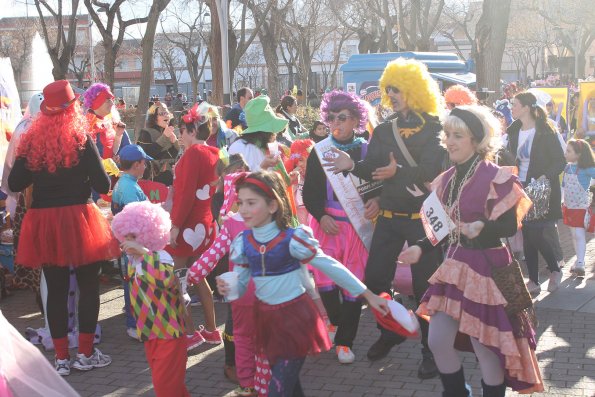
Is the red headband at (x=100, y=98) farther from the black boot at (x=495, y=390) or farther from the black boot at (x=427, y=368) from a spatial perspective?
the black boot at (x=495, y=390)

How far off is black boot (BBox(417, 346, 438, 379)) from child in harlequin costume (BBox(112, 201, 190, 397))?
1.57m

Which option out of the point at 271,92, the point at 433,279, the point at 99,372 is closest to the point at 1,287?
the point at 99,372

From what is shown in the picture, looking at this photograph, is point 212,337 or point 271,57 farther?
point 271,57

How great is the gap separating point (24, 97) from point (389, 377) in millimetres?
38225

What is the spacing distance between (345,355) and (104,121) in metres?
3.53

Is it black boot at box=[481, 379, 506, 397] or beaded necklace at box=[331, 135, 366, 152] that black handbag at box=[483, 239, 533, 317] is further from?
beaded necklace at box=[331, 135, 366, 152]

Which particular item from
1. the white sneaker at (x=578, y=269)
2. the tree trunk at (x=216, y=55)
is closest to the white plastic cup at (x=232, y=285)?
the white sneaker at (x=578, y=269)

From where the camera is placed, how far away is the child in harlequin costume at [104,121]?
7.34m

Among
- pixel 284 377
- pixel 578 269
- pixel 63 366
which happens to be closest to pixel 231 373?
pixel 63 366

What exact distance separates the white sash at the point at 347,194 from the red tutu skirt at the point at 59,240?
4.96 ft

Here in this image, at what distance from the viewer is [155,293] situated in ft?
15.2

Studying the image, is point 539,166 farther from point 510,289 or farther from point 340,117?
point 510,289

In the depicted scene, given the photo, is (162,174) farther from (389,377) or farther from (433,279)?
(433,279)

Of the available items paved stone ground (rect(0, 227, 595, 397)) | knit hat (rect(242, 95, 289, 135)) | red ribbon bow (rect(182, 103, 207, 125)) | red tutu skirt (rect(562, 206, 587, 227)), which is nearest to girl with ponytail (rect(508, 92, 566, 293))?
paved stone ground (rect(0, 227, 595, 397))
